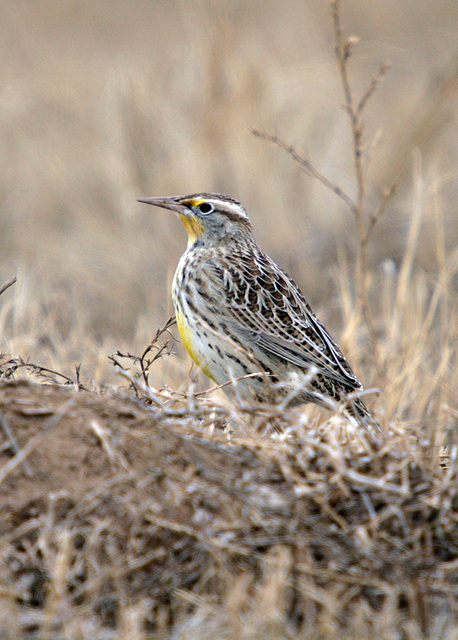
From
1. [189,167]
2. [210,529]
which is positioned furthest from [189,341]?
[189,167]

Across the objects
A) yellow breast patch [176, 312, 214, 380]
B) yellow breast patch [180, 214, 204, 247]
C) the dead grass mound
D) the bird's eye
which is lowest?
the dead grass mound

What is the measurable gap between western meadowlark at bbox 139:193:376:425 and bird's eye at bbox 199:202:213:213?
23 centimetres

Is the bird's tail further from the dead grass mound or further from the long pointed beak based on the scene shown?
the long pointed beak

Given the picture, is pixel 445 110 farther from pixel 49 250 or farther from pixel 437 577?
pixel 437 577

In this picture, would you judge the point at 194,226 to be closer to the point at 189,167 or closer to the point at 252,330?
the point at 252,330

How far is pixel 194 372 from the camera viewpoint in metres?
4.52

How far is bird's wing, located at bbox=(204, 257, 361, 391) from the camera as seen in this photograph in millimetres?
4516

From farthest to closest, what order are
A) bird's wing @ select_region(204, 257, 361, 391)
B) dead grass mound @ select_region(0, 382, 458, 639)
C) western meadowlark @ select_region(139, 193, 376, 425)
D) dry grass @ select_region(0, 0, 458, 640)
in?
bird's wing @ select_region(204, 257, 361, 391) < western meadowlark @ select_region(139, 193, 376, 425) < dry grass @ select_region(0, 0, 458, 640) < dead grass mound @ select_region(0, 382, 458, 639)

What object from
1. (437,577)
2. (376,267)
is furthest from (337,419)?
(376,267)

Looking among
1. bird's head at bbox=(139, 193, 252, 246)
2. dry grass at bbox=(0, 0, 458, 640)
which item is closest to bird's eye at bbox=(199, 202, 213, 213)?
bird's head at bbox=(139, 193, 252, 246)

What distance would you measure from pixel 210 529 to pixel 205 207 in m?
2.63

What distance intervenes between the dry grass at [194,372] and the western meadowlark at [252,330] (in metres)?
0.24

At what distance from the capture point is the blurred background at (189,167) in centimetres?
804

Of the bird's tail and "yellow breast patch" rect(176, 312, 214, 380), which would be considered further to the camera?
"yellow breast patch" rect(176, 312, 214, 380)
